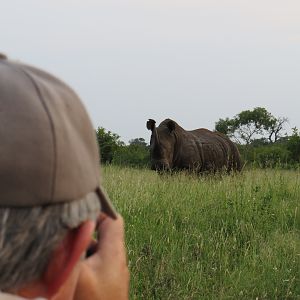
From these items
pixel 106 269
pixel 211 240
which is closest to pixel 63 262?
pixel 106 269

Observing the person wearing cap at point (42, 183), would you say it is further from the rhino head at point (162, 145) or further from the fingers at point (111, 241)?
the rhino head at point (162, 145)

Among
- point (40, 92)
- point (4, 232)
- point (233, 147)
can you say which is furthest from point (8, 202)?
point (233, 147)

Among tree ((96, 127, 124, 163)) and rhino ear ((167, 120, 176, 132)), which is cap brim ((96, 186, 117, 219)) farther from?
tree ((96, 127, 124, 163))

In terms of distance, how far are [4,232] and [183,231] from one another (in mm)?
5049

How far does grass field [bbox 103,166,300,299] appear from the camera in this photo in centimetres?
447

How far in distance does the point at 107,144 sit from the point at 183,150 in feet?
27.9

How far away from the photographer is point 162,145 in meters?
14.4

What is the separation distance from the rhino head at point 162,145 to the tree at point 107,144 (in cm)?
688

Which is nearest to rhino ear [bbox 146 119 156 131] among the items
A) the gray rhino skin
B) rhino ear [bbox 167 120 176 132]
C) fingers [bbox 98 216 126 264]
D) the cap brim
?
the gray rhino skin

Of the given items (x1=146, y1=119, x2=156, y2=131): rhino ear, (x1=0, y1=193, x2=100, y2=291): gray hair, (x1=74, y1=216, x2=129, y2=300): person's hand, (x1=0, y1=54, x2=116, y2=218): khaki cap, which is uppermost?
(x1=146, y1=119, x2=156, y2=131): rhino ear

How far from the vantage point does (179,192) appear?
784 cm

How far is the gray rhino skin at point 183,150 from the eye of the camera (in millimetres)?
14242

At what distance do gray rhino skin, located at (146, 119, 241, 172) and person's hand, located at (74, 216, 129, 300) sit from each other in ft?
40.7

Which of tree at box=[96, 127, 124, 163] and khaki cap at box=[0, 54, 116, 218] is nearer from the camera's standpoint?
khaki cap at box=[0, 54, 116, 218]
